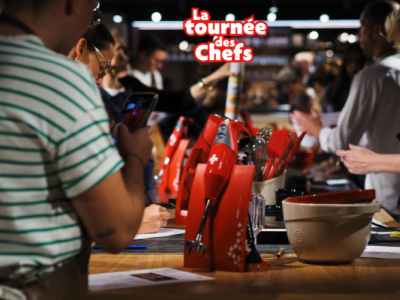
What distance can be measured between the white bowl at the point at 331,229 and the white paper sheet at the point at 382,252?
0.39 ft

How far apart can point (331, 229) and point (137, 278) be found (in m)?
0.45

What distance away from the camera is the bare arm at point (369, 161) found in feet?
5.72

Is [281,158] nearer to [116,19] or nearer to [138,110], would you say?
[138,110]

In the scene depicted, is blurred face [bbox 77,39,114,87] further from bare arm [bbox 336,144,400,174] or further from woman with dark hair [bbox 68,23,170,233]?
bare arm [bbox 336,144,400,174]

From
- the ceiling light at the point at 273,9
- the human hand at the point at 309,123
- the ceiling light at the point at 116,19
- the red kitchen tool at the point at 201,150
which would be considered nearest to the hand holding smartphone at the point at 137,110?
the red kitchen tool at the point at 201,150

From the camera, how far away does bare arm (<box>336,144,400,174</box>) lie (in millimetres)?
1742

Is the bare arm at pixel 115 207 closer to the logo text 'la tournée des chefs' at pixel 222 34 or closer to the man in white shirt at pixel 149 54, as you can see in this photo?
the logo text 'la tournée des chefs' at pixel 222 34

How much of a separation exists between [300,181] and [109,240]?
1883mm

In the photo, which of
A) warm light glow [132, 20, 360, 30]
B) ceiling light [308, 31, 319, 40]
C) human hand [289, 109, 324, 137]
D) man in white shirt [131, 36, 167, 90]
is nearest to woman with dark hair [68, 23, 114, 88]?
human hand [289, 109, 324, 137]

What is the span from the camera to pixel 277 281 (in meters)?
1.08

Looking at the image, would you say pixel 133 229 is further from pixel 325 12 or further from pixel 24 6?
pixel 325 12

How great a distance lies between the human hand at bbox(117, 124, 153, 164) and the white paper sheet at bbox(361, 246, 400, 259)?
27.7 inches

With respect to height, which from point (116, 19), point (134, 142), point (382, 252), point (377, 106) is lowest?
point (382, 252)

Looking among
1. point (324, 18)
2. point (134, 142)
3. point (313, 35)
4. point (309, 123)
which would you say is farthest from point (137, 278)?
point (313, 35)
